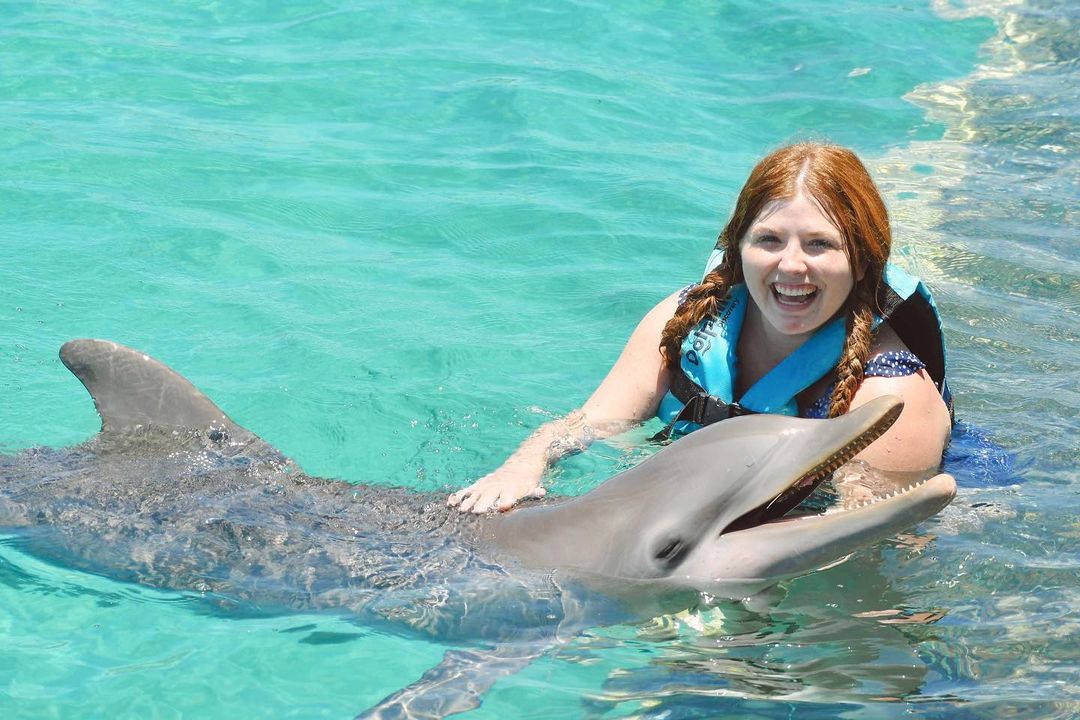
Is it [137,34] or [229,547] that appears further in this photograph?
[137,34]

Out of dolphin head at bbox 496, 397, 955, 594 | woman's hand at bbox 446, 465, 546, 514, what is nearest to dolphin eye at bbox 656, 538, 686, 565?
dolphin head at bbox 496, 397, 955, 594

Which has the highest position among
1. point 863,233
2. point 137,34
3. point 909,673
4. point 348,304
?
point 137,34

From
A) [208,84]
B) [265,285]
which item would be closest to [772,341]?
[265,285]

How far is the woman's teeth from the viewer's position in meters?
5.32

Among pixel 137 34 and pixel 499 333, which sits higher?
pixel 137 34

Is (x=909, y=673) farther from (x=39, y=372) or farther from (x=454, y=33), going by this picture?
(x=454, y=33)

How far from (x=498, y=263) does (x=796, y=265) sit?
13.6ft

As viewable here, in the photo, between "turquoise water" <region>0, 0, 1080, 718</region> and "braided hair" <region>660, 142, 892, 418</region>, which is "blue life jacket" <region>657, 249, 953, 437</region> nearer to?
"braided hair" <region>660, 142, 892, 418</region>

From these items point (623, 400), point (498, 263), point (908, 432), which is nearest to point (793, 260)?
point (908, 432)

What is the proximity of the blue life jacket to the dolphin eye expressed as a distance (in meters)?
1.26

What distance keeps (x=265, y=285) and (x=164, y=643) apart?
4000mm

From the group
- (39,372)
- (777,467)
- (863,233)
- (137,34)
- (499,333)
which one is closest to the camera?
(777,467)

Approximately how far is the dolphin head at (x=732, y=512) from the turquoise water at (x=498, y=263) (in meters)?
0.29

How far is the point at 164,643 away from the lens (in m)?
4.88
